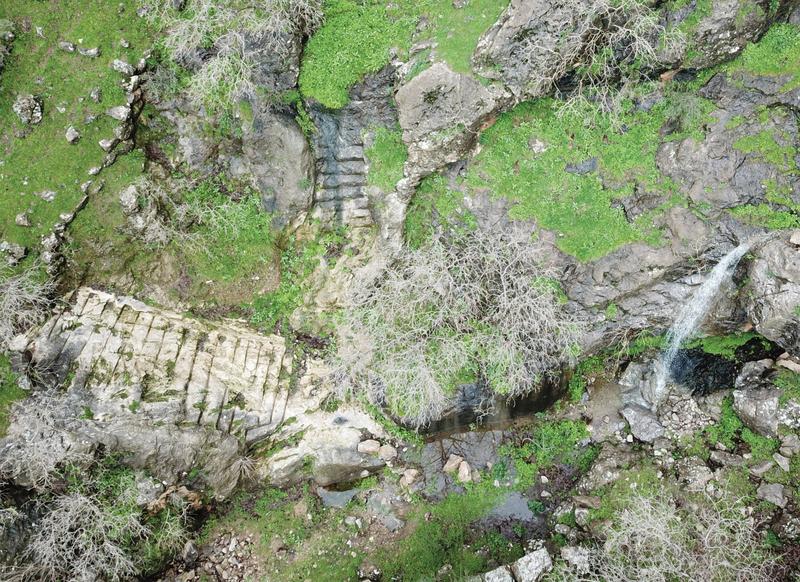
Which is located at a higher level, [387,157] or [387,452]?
[387,157]

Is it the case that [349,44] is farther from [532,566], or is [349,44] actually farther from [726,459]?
[726,459]

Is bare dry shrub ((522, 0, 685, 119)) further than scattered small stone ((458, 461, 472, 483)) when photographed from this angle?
No

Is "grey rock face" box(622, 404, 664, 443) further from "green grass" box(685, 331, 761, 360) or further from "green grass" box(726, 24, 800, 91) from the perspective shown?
"green grass" box(726, 24, 800, 91)

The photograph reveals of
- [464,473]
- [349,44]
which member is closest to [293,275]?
[349,44]

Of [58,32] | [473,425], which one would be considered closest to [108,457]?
[473,425]

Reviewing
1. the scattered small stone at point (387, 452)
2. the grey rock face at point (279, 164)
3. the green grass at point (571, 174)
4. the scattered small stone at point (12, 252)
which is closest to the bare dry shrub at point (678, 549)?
the scattered small stone at point (387, 452)

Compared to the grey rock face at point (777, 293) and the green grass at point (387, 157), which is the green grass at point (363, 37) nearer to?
the green grass at point (387, 157)

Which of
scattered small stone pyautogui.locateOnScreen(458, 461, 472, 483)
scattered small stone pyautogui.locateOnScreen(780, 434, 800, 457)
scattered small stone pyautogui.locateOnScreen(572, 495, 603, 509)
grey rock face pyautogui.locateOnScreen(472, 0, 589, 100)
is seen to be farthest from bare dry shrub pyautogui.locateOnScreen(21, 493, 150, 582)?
scattered small stone pyautogui.locateOnScreen(780, 434, 800, 457)
